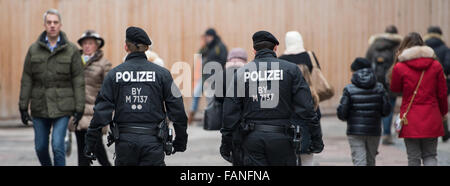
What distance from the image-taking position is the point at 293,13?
1509 centimetres

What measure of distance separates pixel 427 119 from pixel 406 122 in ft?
0.76

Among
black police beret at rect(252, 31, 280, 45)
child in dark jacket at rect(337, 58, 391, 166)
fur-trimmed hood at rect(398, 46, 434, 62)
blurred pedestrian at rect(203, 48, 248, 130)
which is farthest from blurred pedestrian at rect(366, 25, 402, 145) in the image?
black police beret at rect(252, 31, 280, 45)

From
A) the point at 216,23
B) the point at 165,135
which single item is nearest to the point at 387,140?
the point at 216,23

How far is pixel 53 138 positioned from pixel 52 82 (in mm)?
630

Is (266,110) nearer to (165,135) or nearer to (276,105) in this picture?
(276,105)

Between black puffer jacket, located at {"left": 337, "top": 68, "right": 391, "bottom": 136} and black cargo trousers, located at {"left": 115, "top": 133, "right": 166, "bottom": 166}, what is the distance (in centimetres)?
311

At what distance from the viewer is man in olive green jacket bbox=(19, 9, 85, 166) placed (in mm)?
8492

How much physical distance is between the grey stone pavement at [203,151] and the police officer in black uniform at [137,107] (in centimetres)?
365

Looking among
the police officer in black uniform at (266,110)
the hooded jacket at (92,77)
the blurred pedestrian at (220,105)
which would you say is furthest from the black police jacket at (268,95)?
the hooded jacket at (92,77)

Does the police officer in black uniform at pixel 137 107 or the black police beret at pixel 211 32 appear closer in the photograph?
the police officer in black uniform at pixel 137 107

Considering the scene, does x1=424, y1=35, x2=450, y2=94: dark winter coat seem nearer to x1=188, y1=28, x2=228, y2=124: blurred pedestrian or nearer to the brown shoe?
the brown shoe

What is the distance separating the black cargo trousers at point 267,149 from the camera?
6.38 m

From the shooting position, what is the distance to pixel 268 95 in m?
6.41

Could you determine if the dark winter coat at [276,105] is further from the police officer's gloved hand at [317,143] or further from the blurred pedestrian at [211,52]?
the blurred pedestrian at [211,52]
